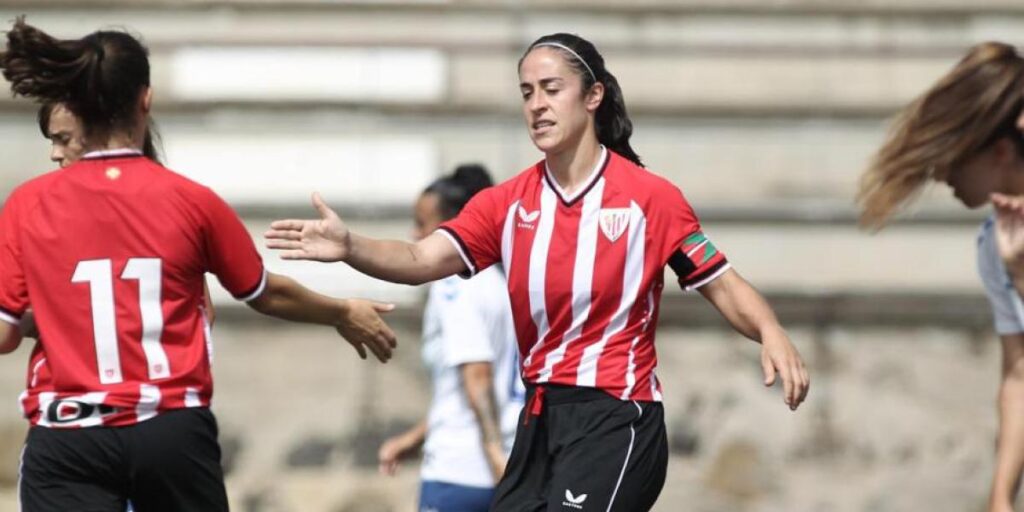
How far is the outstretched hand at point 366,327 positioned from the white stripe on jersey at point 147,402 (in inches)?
29.8

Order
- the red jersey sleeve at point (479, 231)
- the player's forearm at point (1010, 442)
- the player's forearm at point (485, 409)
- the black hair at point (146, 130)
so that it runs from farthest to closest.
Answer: the player's forearm at point (485, 409) → the red jersey sleeve at point (479, 231) → the black hair at point (146, 130) → the player's forearm at point (1010, 442)

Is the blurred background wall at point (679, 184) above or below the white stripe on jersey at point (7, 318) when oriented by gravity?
below

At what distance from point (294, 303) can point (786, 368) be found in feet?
4.77

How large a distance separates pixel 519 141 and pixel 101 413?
18.4 ft

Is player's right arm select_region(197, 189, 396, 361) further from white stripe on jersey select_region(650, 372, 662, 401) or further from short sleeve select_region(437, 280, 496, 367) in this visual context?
short sleeve select_region(437, 280, 496, 367)

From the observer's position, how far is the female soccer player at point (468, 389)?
265 inches

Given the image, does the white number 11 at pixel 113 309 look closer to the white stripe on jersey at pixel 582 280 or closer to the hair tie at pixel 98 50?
the hair tie at pixel 98 50

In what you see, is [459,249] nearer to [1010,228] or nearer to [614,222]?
[614,222]

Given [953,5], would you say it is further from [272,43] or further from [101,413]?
[101,413]

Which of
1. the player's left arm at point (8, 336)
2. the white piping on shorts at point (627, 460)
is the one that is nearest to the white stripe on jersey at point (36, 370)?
the player's left arm at point (8, 336)

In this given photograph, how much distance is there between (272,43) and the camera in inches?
412

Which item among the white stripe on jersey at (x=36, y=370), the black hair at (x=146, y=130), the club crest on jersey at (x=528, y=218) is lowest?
the white stripe on jersey at (x=36, y=370)

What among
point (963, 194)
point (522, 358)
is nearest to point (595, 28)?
point (522, 358)

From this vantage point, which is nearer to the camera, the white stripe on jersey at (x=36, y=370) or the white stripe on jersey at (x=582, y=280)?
the white stripe on jersey at (x=36, y=370)
